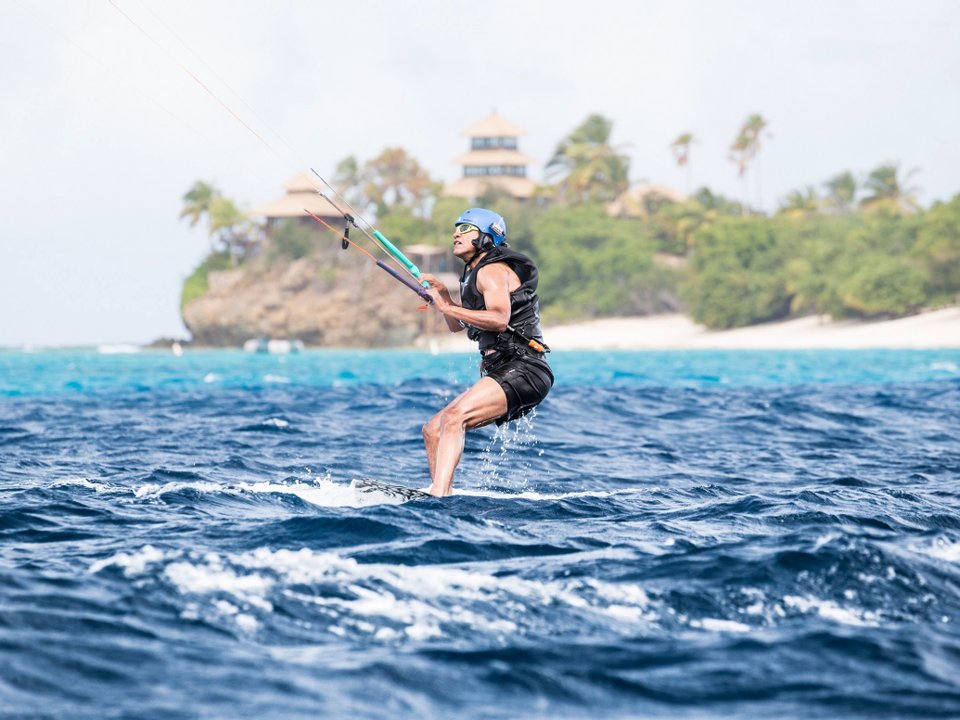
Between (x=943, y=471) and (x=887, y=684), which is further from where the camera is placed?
(x=943, y=471)

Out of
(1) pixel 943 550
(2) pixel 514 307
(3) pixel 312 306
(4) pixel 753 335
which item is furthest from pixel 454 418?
(3) pixel 312 306

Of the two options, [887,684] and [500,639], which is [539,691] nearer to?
[500,639]

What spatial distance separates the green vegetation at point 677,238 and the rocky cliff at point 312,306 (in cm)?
252

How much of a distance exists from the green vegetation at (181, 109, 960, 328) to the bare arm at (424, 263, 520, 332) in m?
69.2

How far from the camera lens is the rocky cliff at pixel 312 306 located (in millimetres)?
94562

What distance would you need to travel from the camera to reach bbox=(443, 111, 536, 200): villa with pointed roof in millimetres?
100000

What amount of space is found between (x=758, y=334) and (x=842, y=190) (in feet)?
81.0

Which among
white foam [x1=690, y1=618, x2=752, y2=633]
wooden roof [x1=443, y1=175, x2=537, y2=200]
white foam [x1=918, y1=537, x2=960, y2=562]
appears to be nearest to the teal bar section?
white foam [x1=918, y1=537, x2=960, y2=562]

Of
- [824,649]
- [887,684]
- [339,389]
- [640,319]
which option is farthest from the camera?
[640,319]

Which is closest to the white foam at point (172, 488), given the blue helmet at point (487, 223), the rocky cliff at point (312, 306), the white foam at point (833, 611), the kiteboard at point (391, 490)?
the kiteboard at point (391, 490)

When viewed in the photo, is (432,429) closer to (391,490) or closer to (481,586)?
(391,490)

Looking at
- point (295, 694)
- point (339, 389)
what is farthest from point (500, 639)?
point (339, 389)

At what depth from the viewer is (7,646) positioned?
4945 millimetres

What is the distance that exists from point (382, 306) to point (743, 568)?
8873cm
